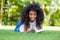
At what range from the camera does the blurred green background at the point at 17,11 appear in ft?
15.0

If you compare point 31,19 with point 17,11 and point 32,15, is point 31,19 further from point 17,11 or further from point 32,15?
point 17,11

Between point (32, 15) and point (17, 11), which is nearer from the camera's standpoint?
point (32, 15)

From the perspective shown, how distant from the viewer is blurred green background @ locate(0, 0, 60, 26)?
459cm

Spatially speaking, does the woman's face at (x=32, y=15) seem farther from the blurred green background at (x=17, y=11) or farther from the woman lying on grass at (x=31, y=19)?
the blurred green background at (x=17, y=11)

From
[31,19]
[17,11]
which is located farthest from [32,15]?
[17,11]

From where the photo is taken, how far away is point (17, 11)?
461cm

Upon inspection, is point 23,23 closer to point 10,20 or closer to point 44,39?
point 44,39

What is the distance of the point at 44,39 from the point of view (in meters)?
2.05

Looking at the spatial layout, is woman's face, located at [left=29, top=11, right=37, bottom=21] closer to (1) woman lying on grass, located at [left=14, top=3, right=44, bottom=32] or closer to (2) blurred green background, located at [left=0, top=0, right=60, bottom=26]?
(1) woman lying on grass, located at [left=14, top=3, right=44, bottom=32]

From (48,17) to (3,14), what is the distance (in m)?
1.00

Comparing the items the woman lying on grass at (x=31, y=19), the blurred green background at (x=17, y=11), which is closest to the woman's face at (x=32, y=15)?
the woman lying on grass at (x=31, y=19)

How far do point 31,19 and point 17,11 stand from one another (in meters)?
2.10

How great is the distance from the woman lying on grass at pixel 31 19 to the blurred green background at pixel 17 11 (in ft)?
6.51

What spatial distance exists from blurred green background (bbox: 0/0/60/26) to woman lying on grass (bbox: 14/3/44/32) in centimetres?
199
